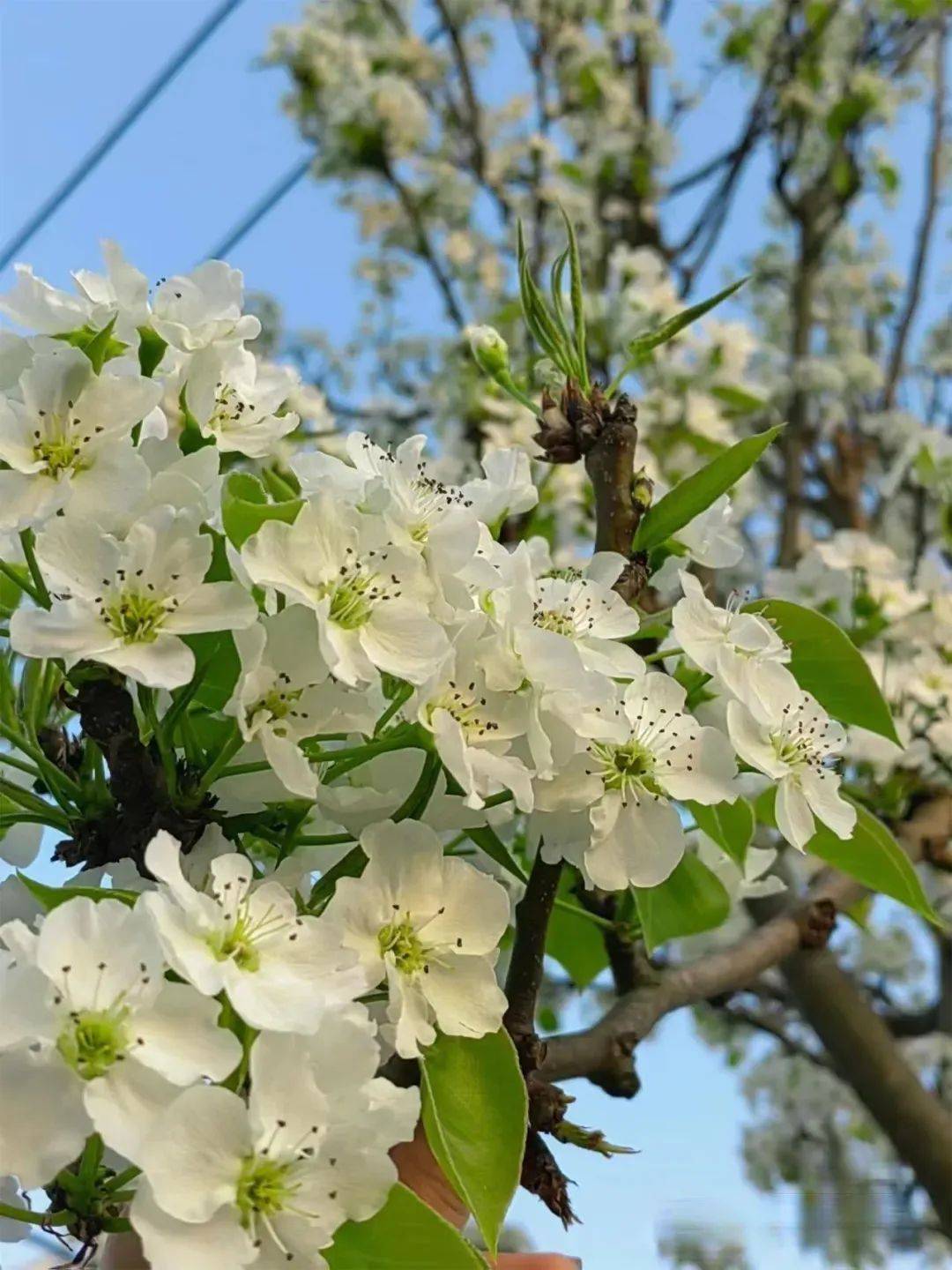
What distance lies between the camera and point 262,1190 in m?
0.29

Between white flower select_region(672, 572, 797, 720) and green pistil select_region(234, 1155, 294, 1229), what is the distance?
0.65 feet

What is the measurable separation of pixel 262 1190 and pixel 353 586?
154 mm

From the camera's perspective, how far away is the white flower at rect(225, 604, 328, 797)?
0.35 meters

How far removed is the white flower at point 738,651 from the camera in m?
0.41

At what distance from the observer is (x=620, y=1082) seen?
617mm

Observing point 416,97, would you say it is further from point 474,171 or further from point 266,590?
point 266,590

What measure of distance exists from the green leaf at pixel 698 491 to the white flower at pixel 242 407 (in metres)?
0.14

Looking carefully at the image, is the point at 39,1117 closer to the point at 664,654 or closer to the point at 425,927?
the point at 425,927

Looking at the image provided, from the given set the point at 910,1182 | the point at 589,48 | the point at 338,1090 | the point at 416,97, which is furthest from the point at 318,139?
the point at 338,1090

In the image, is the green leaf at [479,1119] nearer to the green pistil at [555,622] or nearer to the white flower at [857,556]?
the green pistil at [555,622]

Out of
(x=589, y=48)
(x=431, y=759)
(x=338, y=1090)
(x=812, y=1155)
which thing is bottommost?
(x=338, y=1090)

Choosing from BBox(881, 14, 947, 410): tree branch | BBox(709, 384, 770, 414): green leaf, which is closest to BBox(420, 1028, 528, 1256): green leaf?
BBox(709, 384, 770, 414): green leaf

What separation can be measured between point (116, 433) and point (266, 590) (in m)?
0.06

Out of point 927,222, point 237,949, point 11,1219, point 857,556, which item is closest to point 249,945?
point 237,949
